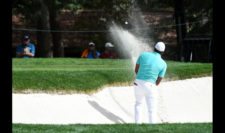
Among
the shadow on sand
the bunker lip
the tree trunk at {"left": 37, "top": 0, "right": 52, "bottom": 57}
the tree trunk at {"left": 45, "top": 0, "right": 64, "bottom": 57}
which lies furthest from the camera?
the tree trunk at {"left": 45, "top": 0, "right": 64, "bottom": 57}

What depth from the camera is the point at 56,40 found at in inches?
1417

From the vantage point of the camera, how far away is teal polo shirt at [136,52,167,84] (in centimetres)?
1131

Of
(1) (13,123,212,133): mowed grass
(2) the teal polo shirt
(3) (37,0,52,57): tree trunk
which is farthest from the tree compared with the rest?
(1) (13,123,212,133): mowed grass

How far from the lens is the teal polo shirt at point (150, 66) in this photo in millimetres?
11312

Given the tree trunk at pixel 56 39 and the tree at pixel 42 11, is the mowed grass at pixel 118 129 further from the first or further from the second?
the tree trunk at pixel 56 39

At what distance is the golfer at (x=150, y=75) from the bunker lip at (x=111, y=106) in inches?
72.5

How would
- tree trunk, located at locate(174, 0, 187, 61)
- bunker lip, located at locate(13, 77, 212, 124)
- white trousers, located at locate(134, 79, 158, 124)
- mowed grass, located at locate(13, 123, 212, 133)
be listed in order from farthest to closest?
1. tree trunk, located at locate(174, 0, 187, 61)
2. bunker lip, located at locate(13, 77, 212, 124)
3. white trousers, located at locate(134, 79, 158, 124)
4. mowed grass, located at locate(13, 123, 212, 133)

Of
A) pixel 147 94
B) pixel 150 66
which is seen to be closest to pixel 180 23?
pixel 147 94

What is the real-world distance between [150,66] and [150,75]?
0.63 ft

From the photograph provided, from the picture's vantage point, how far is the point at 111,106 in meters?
14.1

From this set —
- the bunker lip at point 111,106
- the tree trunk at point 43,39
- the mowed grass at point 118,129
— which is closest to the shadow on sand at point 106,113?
the bunker lip at point 111,106

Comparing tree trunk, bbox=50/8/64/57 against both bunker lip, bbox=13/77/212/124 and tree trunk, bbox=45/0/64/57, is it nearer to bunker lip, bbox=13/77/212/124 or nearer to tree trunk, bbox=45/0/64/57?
tree trunk, bbox=45/0/64/57

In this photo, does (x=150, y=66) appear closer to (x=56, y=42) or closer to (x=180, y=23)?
(x=56, y=42)
